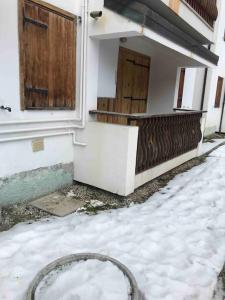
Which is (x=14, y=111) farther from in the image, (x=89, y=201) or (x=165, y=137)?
(x=165, y=137)

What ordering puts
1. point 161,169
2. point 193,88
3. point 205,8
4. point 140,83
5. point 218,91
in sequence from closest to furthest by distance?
1. point 161,169
2. point 140,83
3. point 205,8
4. point 193,88
5. point 218,91

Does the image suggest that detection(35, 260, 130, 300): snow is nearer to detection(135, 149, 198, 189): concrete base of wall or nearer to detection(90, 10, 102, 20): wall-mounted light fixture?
detection(135, 149, 198, 189): concrete base of wall

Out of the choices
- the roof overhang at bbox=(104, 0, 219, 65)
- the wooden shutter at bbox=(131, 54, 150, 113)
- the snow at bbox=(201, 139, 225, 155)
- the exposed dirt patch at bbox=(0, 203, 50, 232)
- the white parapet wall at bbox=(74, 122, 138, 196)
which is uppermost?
the roof overhang at bbox=(104, 0, 219, 65)

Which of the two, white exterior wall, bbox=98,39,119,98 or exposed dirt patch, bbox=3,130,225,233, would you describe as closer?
exposed dirt patch, bbox=3,130,225,233

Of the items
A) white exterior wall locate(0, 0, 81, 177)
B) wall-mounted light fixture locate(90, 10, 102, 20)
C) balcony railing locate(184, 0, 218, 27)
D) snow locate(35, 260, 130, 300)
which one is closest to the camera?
snow locate(35, 260, 130, 300)

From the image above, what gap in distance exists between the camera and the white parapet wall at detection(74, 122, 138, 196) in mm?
3818

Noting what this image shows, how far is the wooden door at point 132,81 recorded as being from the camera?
5.64 m

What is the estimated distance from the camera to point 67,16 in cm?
379

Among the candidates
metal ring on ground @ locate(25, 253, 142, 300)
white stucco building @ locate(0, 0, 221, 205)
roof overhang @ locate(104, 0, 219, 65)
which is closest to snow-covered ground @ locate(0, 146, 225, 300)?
metal ring on ground @ locate(25, 253, 142, 300)

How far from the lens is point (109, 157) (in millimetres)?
3973

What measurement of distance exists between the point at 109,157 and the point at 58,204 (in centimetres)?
99

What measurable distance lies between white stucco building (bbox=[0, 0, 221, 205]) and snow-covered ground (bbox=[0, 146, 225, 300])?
722 millimetres

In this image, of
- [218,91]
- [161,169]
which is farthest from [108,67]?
[218,91]

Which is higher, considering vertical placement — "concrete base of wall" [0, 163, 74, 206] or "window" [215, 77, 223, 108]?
"window" [215, 77, 223, 108]
